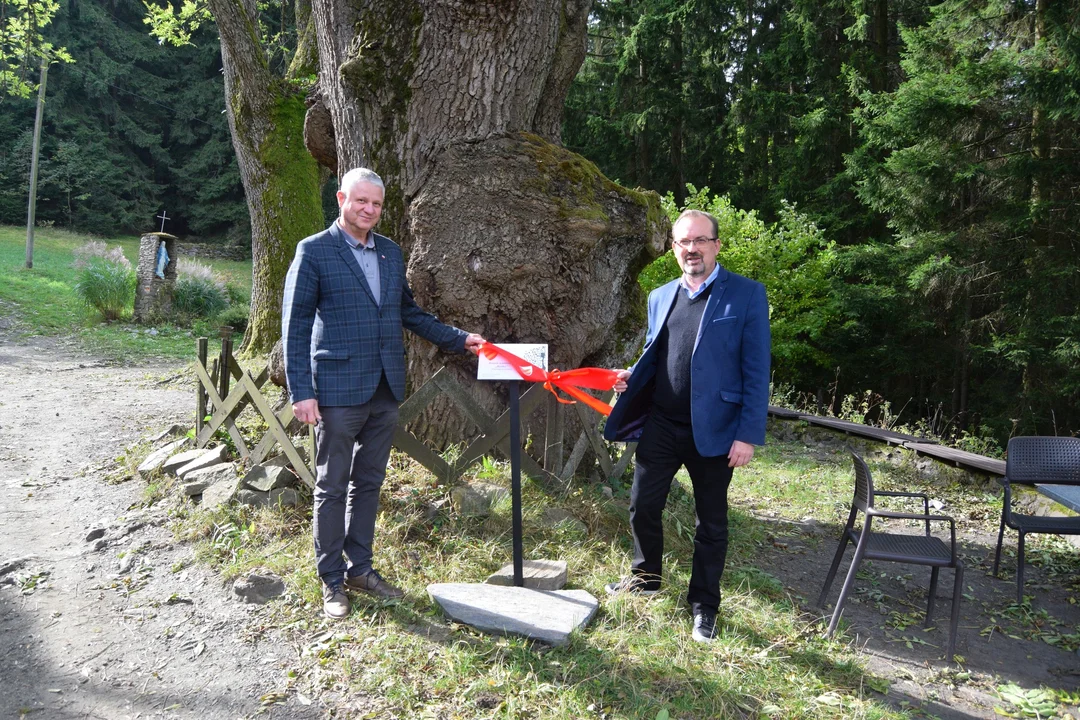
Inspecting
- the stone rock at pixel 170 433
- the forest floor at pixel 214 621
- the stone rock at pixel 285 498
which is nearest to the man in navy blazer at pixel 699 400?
the forest floor at pixel 214 621

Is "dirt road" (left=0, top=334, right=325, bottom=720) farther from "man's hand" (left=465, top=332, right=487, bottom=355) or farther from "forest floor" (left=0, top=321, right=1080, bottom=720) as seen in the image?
"man's hand" (left=465, top=332, right=487, bottom=355)

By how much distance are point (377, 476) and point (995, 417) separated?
45.1 ft

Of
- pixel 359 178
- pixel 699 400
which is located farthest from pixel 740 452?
pixel 359 178

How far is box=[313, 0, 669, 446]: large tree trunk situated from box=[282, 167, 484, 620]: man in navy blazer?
105cm

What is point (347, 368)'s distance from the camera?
137 inches

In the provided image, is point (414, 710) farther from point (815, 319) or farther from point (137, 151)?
point (137, 151)

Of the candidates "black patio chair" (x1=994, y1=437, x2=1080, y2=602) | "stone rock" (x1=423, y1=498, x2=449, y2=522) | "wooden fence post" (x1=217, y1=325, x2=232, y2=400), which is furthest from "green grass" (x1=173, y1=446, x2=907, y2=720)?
"black patio chair" (x1=994, y1=437, x2=1080, y2=602)

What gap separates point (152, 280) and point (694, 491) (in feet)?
52.0

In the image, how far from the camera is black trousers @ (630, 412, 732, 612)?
11.5ft

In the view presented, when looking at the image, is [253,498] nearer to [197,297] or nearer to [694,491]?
[694,491]

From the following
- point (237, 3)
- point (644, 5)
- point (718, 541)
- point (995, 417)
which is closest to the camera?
point (718, 541)

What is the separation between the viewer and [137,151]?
123 ft

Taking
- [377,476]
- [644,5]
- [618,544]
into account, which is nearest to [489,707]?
[377,476]

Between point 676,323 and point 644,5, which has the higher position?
point 644,5
